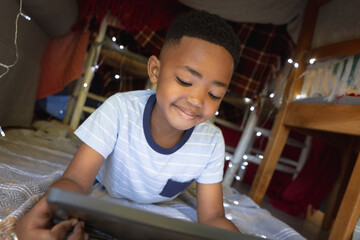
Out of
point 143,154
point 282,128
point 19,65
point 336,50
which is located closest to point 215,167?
point 143,154

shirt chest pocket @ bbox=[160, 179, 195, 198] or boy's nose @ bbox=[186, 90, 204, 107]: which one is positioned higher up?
boy's nose @ bbox=[186, 90, 204, 107]

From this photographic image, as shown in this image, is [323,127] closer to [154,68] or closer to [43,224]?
[154,68]

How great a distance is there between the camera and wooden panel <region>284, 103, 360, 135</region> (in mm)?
869

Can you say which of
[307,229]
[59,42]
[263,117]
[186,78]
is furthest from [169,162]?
[263,117]

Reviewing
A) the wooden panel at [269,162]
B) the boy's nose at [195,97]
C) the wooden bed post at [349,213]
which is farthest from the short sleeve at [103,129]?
the wooden panel at [269,162]

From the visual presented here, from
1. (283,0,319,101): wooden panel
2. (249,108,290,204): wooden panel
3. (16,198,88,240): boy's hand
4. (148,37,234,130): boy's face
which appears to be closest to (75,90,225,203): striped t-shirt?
(148,37,234,130): boy's face

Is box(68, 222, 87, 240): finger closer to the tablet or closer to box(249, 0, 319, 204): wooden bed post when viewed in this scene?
the tablet

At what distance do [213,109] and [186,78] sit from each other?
0.10 meters

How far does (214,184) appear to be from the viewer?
0.78 m

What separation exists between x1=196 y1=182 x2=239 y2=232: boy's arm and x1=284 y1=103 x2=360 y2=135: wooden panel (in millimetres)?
474

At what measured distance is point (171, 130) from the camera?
2.41 ft

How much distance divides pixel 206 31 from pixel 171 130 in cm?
27

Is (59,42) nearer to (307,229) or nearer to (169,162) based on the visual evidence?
(169,162)

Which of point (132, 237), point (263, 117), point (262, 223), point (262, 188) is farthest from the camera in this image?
point (263, 117)
